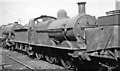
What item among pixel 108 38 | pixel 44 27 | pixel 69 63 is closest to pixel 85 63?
pixel 69 63

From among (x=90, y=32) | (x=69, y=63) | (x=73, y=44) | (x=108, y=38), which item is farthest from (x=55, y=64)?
(x=108, y=38)

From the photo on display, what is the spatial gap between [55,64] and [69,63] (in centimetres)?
209

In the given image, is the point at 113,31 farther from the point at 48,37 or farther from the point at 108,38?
the point at 48,37

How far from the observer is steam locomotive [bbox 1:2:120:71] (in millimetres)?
7035

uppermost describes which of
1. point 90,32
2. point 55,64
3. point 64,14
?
point 64,14

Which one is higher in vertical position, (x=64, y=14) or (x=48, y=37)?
(x=64, y=14)

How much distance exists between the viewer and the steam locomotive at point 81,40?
7035 mm

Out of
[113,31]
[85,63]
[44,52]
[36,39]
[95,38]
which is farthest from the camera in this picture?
[36,39]

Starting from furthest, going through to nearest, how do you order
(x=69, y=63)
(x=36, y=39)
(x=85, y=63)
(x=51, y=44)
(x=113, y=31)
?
(x=36, y=39), (x=51, y=44), (x=69, y=63), (x=85, y=63), (x=113, y=31)

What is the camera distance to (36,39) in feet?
45.0

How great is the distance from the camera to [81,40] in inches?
356

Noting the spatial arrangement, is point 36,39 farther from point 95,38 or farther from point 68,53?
point 95,38

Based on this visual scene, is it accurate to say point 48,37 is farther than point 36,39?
No

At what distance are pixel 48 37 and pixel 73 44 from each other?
3225 millimetres
